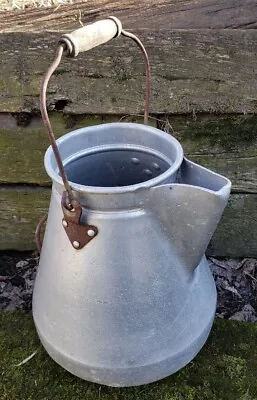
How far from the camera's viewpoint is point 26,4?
167 cm

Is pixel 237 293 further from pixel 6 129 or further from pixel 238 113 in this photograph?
pixel 6 129

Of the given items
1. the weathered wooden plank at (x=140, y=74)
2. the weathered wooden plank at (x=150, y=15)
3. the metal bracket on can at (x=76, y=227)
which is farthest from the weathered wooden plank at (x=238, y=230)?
the metal bracket on can at (x=76, y=227)

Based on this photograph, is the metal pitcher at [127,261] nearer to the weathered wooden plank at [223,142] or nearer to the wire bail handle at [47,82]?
the wire bail handle at [47,82]

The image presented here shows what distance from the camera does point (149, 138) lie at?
1.12 meters

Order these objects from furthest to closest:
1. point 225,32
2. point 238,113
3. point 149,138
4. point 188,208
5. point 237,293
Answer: point 237,293
point 238,113
point 225,32
point 149,138
point 188,208

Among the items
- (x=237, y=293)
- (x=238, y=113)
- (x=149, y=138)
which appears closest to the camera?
(x=149, y=138)

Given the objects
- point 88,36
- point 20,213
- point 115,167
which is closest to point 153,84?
point 115,167

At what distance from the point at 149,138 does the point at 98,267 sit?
297 mm

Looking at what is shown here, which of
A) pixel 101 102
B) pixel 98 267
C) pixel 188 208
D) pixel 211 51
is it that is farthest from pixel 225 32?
pixel 98 267

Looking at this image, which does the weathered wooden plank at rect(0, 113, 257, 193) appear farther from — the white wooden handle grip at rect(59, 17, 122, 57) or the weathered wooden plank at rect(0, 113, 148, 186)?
the white wooden handle grip at rect(59, 17, 122, 57)

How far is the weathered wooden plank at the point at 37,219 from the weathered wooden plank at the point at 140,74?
1.02 ft

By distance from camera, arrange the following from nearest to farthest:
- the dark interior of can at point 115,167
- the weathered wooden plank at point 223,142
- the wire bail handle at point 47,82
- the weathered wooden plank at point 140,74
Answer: the wire bail handle at point 47,82
the dark interior of can at point 115,167
the weathered wooden plank at point 140,74
the weathered wooden plank at point 223,142

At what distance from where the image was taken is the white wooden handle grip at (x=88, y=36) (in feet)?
2.93

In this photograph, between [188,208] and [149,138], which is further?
[149,138]
